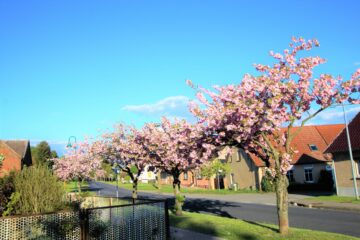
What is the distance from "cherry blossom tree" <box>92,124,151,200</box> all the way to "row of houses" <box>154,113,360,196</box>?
6.33m

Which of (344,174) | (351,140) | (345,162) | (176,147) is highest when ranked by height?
(351,140)

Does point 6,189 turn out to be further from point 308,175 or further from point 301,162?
point 308,175

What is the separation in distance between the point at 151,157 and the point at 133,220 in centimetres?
1397

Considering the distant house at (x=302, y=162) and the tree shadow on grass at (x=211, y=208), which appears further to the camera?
the distant house at (x=302, y=162)

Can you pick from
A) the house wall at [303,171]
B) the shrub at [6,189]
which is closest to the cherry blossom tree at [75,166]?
the house wall at [303,171]

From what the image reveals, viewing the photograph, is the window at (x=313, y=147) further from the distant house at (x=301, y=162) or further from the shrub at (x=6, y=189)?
the shrub at (x=6, y=189)

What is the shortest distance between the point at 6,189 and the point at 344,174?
83.8ft

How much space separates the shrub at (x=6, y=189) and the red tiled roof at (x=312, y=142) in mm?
31087

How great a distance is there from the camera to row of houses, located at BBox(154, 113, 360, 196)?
2917cm

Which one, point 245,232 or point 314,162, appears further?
point 314,162

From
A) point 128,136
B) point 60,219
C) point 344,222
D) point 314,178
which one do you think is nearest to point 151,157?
point 128,136

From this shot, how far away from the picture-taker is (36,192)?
33.0 feet

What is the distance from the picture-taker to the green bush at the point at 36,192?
9945 millimetres

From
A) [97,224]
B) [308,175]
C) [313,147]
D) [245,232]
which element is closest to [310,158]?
[308,175]
